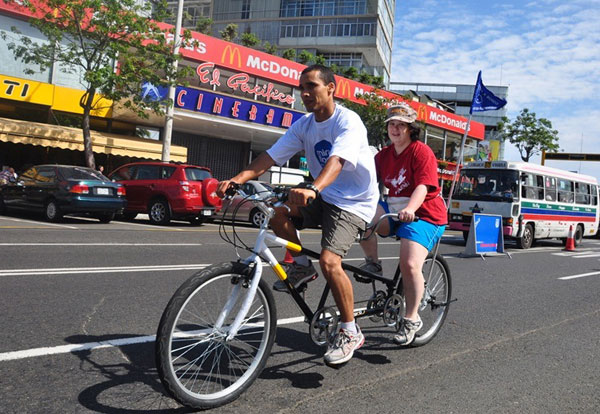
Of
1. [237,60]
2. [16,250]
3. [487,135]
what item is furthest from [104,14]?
[487,135]

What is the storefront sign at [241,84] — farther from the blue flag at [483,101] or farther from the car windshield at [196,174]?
the blue flag at [483,101]

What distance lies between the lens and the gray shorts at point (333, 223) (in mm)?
3441

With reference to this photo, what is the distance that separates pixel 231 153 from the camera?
32.9 metres

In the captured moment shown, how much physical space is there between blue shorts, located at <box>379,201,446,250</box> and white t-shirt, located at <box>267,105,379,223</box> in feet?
1.84

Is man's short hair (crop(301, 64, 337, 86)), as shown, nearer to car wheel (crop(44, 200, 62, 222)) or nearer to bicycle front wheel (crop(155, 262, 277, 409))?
bicycle front wheel (crop(155, 262, 277, 409))

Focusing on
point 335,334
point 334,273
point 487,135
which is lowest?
point 335,334

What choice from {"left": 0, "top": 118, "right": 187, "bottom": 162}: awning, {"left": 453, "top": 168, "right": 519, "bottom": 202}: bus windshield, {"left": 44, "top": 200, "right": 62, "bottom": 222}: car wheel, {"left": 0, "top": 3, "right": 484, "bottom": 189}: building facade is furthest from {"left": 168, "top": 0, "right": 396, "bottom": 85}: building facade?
{"left": 44, "top": 200, "right": 62, "bottom": 222}: car wheel

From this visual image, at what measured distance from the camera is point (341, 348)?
11.4 ft

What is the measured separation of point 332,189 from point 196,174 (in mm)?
12525

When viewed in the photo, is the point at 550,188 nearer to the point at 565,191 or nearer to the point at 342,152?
the point at 565,191

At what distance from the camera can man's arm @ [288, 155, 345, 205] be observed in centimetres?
293

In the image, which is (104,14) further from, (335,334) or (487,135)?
(487,135)

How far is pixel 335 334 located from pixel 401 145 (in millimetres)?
1575

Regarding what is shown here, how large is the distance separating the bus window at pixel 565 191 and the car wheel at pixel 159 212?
1189 cm
